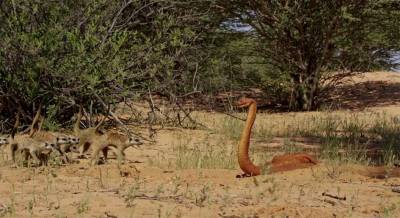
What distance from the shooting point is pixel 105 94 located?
11.2m

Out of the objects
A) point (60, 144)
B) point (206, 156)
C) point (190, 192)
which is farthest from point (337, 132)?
point (190, 192)

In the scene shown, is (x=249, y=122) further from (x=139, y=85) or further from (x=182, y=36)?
(x=182, y=36)

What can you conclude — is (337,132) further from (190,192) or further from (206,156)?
(190,192)

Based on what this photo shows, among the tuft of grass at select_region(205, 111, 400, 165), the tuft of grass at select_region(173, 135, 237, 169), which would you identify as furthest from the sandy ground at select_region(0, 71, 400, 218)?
the tuft of grass at select_region(205, 111, 400, 165)

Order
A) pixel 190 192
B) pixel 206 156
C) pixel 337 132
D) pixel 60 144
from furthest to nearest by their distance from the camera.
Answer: pixel 337 132 → pixel 206 156 → pixel 60 144 → pixel 190 192

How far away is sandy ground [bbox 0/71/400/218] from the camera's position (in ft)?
18.0

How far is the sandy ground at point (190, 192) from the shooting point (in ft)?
18.0

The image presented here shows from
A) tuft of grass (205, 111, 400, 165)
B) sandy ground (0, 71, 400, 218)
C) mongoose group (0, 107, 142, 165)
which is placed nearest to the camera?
sandy ground (0, 71, 400, 218)

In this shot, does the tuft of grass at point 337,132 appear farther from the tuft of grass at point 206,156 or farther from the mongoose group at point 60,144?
the mongoose group at point 60,144

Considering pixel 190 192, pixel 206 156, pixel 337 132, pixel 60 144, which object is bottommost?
pixel 190 192

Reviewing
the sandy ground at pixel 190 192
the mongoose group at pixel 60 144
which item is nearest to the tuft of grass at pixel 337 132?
the sandy ground at pixel 190 192

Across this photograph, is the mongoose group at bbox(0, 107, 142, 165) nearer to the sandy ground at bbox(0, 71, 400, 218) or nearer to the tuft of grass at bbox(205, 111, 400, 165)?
the sandy ground at bbox(0, 71, 400, 218)

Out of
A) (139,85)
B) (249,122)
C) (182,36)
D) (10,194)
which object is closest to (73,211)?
(10,194)

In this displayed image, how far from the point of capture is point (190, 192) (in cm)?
618
